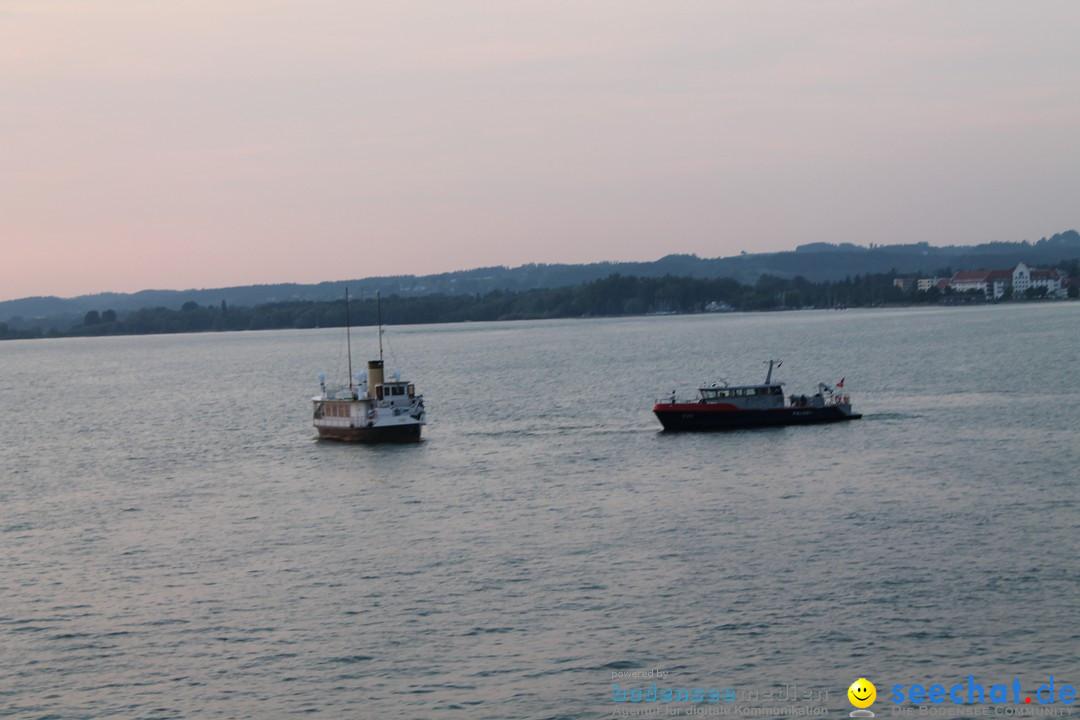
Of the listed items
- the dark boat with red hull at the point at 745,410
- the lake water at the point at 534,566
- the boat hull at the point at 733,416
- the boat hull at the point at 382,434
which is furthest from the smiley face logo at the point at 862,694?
the boat hull at the point at 382,434

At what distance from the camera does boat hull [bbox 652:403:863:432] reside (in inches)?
3219

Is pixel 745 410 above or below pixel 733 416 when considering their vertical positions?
above

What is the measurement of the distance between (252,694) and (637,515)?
74.3 ft

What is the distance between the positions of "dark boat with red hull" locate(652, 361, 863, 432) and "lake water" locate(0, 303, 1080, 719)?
2311mm

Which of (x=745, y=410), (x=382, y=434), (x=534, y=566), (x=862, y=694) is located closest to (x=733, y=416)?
(x=745, y=410)

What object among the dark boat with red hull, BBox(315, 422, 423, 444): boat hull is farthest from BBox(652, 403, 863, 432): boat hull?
BBox(315, 422, 423, 444): boat hull

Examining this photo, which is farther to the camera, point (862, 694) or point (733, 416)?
point (733, 416)

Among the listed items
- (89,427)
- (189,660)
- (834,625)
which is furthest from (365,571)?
(89,427)

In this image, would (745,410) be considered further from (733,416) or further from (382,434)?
(382,434)

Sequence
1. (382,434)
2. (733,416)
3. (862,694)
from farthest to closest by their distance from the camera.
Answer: (733,416)
(382,434)
(862,694)

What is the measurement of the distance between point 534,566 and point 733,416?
42.0m

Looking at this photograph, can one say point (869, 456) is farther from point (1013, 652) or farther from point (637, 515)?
point (1013, 652)

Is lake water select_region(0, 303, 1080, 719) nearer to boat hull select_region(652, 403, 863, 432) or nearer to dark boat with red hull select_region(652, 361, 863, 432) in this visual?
boat hull select_region(652, 403, 863, 432)

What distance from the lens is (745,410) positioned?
274ft
